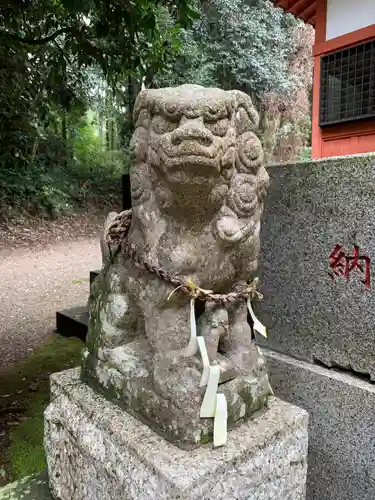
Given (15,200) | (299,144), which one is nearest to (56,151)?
(15,200)

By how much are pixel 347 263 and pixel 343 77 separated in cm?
217

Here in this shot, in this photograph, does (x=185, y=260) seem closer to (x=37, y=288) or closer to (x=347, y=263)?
(x=347, y=263)

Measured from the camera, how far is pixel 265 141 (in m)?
10.6

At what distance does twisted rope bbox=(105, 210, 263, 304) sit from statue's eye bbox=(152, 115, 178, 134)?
0.34m

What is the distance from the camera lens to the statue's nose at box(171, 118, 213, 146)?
1032 millimetres

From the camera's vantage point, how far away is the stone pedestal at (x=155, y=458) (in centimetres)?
107

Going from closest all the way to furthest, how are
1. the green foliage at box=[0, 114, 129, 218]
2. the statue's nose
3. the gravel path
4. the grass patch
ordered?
the statue's nose < the grass patch < the gravel path < the green foliage at box=[0, 114, 129, 218]

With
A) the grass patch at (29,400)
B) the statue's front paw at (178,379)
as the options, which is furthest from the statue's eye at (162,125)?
the grass patch at (29,400)

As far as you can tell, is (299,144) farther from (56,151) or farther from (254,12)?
(56,151)

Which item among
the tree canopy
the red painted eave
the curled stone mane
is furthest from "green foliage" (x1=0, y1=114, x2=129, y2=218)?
the curled stone mane

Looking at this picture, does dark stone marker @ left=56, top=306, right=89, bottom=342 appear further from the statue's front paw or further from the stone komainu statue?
the statue's front paw

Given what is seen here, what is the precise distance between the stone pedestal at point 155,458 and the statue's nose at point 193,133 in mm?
750

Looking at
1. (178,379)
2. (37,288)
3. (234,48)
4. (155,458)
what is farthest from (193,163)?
(234,48)

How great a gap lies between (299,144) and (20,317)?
842cm
